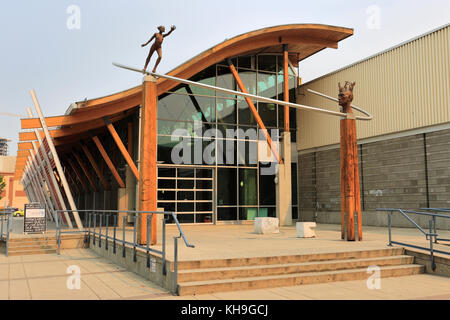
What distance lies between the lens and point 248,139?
22.3 m

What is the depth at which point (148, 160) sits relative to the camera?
1062 centimetres

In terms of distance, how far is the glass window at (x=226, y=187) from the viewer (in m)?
21.1

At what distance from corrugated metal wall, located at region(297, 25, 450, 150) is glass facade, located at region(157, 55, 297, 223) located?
3230 millimetres

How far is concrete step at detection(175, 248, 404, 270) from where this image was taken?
7.91 metres

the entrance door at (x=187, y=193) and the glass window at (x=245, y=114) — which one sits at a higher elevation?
the glass window at (x=245, y=114)

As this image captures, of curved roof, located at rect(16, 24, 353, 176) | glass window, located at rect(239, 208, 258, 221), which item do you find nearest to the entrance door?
glass window, located at rect(239, 208, 258, 221)

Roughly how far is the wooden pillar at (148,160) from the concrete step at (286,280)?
3.24m

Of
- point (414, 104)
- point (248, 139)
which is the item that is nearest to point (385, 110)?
point (414, 104)

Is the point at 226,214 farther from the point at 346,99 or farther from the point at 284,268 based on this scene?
the point at 284,268

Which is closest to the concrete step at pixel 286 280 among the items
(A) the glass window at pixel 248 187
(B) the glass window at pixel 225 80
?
(A) the glass window at pixel 248 187

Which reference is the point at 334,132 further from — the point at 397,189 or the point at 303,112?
the point at 397,189

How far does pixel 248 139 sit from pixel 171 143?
14.5 ft

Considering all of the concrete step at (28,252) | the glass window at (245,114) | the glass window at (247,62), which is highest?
the glass window at (247,62)

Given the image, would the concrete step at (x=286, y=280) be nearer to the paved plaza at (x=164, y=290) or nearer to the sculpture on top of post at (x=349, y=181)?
the paved plaza at (x=164, y=290)
